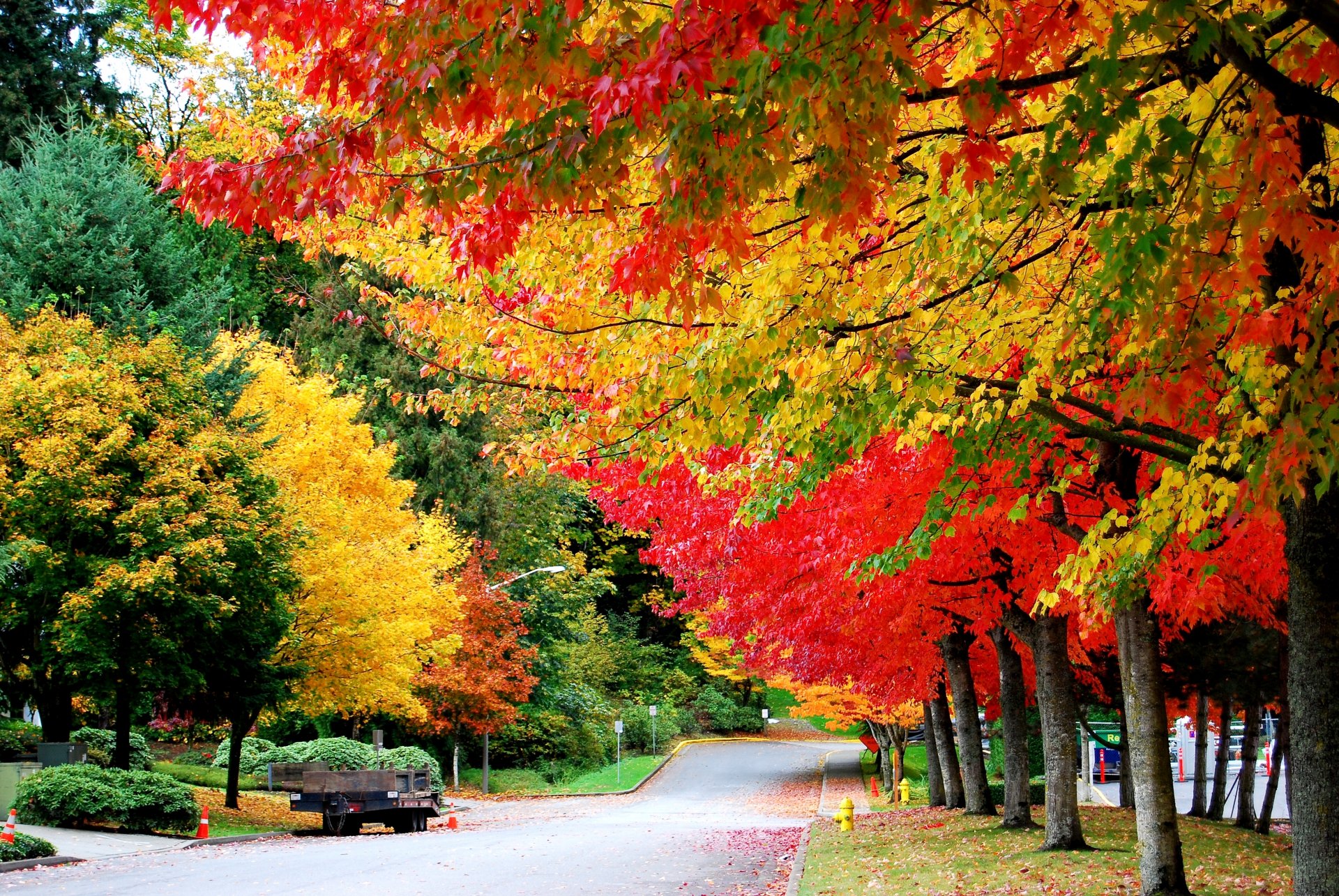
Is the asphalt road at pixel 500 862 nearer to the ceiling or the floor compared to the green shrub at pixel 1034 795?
nearer to the ceiling

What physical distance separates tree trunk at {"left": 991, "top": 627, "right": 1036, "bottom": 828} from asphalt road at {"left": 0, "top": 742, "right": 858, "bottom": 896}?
11.7 feet

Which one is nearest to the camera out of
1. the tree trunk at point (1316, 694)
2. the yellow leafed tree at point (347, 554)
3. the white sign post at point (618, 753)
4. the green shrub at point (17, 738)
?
the tree trunk at point (1316, 694)

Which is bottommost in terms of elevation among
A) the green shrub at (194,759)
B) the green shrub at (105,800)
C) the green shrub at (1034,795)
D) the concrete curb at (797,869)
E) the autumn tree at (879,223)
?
the green shrub at (1034,795)

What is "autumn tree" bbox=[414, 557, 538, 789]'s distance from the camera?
38.6 m

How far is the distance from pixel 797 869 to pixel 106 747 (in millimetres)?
22625

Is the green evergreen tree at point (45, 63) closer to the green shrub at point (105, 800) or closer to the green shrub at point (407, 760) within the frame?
the green shrub at point (407, 760)

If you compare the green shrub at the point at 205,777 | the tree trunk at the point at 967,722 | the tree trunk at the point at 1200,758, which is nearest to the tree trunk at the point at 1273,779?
the tree trunk at the point at 1200,758

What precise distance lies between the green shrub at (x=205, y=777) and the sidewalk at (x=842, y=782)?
1665 centimetres

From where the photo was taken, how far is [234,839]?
74.5 ft

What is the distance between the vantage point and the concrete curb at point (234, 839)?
21.4m

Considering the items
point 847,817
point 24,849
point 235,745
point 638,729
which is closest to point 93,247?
point 235,745

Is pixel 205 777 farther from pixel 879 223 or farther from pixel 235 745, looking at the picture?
pixel 879 223

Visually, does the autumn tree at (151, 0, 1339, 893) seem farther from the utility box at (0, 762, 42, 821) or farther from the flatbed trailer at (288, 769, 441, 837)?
the utility box at (0, 762, 42, 821)

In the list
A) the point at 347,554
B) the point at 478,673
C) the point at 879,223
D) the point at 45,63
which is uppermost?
the point at 45,63
